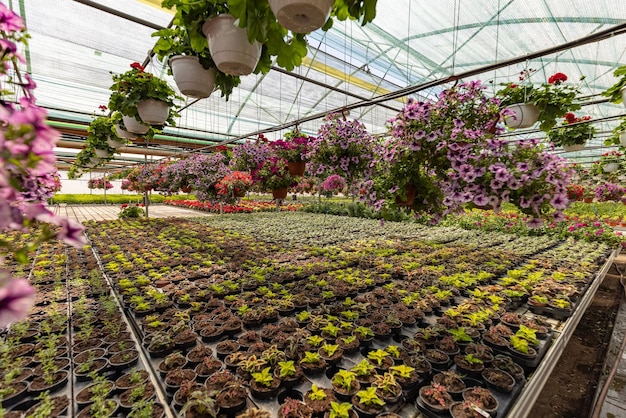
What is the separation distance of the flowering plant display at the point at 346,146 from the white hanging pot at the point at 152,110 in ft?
4.83

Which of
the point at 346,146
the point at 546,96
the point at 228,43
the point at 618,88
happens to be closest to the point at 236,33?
the point at 228,43

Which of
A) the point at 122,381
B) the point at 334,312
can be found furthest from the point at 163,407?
the point at 334,312

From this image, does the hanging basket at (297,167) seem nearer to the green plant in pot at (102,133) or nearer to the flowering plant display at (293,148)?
the flowering plant display at (293,148)

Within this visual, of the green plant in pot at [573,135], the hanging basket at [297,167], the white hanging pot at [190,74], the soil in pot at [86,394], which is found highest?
the green plant in pot at [573,135]

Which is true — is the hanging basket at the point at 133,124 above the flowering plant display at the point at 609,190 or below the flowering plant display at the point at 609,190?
above

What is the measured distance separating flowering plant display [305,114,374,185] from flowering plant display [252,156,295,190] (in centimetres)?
142

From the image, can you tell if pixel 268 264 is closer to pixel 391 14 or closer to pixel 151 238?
pixel 151 238

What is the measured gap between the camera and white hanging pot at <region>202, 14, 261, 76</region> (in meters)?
1.30

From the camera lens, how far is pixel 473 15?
16.2 ft

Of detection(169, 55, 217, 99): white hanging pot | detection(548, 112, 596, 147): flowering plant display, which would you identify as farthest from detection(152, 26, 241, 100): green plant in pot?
detection(548, 112, 596, 147): flowering plant display

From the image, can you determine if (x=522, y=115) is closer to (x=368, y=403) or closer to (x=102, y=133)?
(x=368, y=403)

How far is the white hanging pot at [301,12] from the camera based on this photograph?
874mm

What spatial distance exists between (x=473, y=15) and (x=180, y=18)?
5484 millimetres

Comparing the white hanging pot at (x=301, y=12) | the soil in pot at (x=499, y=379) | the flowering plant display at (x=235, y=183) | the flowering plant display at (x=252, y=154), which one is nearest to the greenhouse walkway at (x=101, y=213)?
the flowering plant display at (x=235, y=183)
